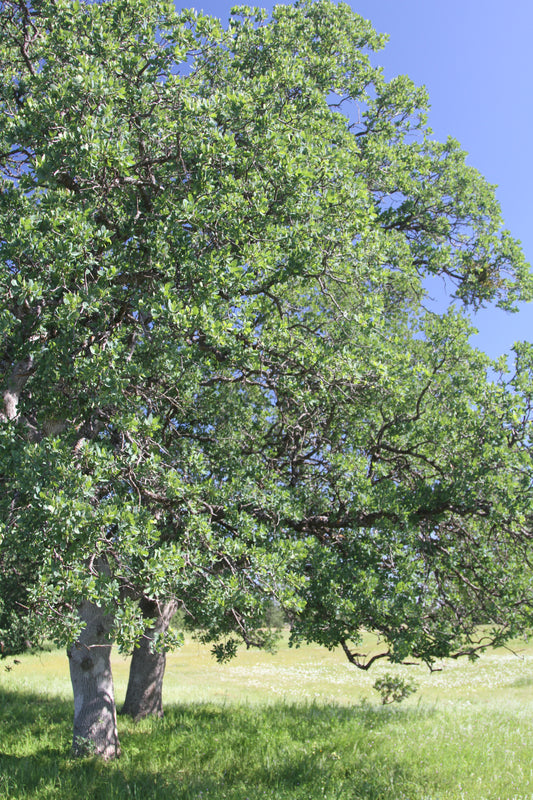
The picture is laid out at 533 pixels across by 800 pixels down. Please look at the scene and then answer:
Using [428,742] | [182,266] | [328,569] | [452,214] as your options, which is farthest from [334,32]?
[428,742]

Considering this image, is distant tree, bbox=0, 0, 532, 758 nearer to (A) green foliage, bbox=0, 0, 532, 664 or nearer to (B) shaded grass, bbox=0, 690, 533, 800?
(A) green foliage, bbox=0, 0, 532, 664

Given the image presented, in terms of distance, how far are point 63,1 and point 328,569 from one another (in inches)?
425

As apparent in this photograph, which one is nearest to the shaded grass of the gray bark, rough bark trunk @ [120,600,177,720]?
rough bark trunk @ [120,600,177,720]

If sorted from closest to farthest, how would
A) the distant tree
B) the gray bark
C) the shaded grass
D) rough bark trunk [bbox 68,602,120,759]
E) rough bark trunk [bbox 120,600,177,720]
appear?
the distant tree < the shaded grass < the gray bark < rough bark trunk [bbox 68,602,120,759] < rough bark trunk [bbox 120,600,177,720]

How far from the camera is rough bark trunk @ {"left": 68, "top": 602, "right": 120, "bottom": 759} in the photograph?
1024cm

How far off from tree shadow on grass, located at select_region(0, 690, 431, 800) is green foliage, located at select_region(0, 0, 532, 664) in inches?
79.0

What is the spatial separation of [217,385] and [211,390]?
0.64 meters

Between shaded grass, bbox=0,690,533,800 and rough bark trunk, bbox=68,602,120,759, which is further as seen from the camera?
rough bark trunk, bbox=68,602,120,759

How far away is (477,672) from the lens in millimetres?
40375

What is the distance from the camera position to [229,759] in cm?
988

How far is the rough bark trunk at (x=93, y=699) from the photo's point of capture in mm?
10242

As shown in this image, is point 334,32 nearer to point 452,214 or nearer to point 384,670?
point 452,214

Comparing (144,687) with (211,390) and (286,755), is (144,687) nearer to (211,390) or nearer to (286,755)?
(286,755)

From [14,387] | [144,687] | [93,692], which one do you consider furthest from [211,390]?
[144,687]
